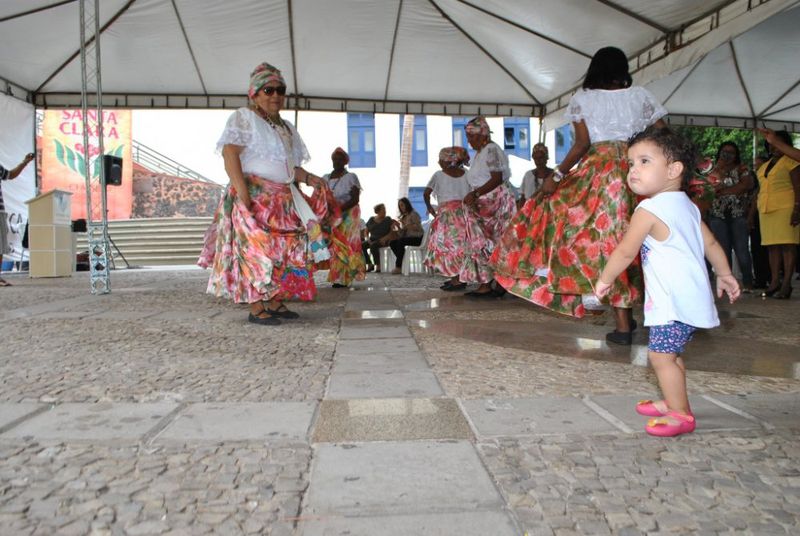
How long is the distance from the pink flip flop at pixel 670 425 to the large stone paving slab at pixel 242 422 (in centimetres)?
Result: 97

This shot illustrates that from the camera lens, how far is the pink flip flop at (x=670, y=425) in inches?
67.1

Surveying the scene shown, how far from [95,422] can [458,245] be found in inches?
194

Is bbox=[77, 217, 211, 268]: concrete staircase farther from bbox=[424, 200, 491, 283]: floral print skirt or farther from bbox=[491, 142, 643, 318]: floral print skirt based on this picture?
bbox=[491, 142, 643, 318]: floral print skirt

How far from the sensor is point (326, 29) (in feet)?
29.9

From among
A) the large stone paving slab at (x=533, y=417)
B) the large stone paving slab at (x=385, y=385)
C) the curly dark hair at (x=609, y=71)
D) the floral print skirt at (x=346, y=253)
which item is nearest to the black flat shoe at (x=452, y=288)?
the floral print skirt at (x=346, y=253)

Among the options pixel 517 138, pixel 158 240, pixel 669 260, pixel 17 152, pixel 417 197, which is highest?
pixel 517 138

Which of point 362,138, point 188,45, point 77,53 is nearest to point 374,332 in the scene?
point 188,45

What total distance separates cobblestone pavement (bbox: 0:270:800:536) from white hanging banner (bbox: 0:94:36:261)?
857 cm

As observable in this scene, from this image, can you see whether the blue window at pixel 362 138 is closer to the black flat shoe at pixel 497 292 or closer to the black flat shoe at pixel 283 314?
the black flat shoe at pixel 497 292

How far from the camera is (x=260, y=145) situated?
4203mm

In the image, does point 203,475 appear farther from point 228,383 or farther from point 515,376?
point 515,376

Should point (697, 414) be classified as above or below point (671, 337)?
below

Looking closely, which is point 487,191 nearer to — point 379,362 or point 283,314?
point 283,314

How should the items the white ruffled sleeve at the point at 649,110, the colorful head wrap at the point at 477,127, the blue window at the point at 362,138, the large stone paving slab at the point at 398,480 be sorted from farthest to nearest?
the blue window at the point at 362,138, the colorful head wrap at the point at 477,127, the white ruffled sleeve at the point at 649,110, the large stone paving slab at the point at 398,480
